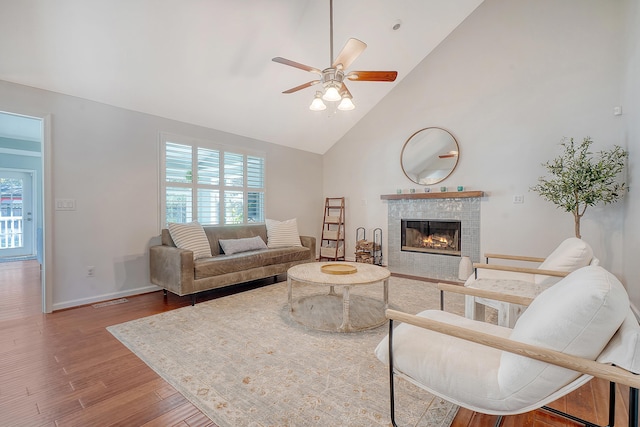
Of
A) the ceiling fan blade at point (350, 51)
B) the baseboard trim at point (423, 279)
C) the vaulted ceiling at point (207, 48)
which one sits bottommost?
the baseboard trim at point (423, 279)

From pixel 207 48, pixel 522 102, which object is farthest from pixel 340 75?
pixel 522 102

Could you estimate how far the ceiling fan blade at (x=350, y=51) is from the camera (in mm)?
2367

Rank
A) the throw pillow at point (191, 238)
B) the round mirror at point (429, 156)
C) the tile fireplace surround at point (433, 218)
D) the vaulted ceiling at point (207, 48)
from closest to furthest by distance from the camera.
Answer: the vaulted ceiling at point (207, 48)
the throw pillow at point (191, 238)
the tile fireplace surround at point (433, 218)
the round mirror at point (429, 156)

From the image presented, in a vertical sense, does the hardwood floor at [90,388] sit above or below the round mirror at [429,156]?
below

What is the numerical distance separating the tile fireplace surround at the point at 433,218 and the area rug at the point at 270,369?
1547mm

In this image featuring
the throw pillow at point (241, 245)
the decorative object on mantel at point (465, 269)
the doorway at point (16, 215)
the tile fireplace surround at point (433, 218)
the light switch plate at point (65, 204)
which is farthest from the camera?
the doorway at point (16, 215)

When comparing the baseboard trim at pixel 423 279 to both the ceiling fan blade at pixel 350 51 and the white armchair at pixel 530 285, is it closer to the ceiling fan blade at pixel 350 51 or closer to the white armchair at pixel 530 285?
the white armchair at pixel 530 285

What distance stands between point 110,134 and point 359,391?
384cm

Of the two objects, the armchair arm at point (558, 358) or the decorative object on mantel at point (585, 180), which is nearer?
the armchair arm at point (558, 358)

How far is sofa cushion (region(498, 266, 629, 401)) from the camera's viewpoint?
978 mm

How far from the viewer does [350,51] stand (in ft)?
8.11

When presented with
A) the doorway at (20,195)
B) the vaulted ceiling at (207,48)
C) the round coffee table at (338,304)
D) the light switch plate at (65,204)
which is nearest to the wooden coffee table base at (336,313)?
the round coffee table at (338,304)

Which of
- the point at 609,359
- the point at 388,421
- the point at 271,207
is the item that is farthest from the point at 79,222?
the point at 609,359

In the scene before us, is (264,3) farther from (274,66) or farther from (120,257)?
(120,257)
